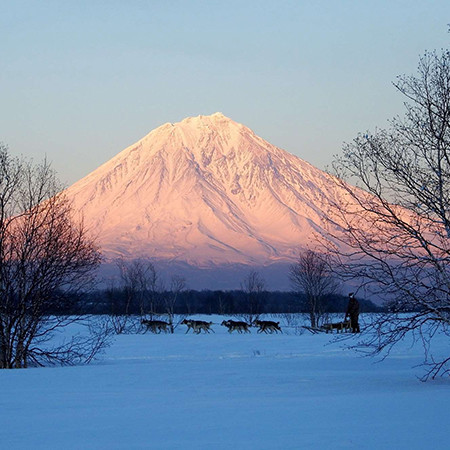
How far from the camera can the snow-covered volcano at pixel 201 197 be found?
426ft

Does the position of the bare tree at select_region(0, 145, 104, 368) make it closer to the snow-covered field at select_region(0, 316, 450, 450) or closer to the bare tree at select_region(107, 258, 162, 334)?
the snow-covered field at select_region(0, 316, 450, 450)

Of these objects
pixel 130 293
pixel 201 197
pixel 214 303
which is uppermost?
pixel 201 197

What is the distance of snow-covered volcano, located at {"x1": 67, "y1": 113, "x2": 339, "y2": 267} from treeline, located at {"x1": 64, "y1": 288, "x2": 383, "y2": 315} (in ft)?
82.0

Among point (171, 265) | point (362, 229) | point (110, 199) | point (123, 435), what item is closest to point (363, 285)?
point (362, 229)

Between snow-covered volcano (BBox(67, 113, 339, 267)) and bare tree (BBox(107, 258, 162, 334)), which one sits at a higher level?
snow-covered volcano (BBox(67, 113, 339, 267))

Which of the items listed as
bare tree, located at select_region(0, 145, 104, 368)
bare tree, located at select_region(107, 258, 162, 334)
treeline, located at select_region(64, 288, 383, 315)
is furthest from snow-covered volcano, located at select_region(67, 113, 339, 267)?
bare tree, located at select_region(0, 145, 104, 368)

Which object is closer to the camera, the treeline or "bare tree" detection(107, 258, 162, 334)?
"bare tree" detection(107, 258, 162, 334)

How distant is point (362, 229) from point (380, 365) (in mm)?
4481

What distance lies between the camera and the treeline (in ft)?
157

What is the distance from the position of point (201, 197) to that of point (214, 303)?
57900mm

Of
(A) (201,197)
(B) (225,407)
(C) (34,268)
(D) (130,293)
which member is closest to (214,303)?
(D) (130,293)

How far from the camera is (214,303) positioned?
83875mm

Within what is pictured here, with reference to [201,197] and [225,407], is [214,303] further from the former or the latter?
[225,407]

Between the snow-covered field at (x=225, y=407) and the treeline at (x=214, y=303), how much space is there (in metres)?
31.5
